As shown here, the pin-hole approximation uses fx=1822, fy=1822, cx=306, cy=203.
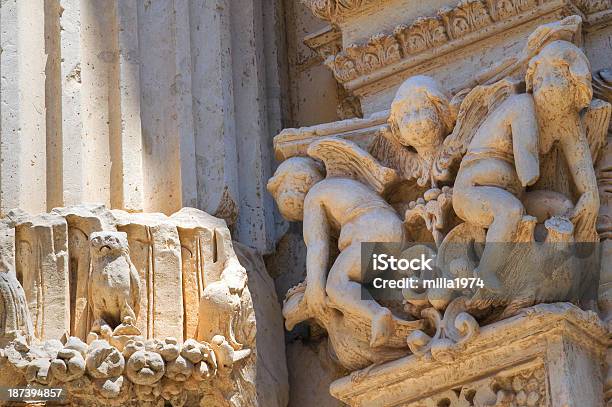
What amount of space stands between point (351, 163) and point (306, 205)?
20cm

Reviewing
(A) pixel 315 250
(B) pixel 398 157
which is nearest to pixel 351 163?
(B) pixel 398 157

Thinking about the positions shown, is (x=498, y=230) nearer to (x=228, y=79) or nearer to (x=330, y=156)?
(x=330, y=156)

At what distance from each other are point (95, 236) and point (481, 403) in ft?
4.29

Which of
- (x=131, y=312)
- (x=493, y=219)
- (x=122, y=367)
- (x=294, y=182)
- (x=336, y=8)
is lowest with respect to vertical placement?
(x=122, y=367)

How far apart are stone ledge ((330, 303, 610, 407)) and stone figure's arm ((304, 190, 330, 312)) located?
0.29m

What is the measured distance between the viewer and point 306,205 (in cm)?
580

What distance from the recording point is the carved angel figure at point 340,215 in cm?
554

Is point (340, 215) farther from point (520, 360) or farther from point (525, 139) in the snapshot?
point (520, 360)

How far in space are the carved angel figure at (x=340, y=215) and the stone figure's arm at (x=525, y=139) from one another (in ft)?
1.55

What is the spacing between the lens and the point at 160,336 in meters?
5.68

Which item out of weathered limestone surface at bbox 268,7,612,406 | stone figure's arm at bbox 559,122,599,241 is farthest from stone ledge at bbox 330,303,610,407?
stone figure's arm at bbox 559,122,599,241

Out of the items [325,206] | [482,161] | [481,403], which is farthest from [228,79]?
[481,403]

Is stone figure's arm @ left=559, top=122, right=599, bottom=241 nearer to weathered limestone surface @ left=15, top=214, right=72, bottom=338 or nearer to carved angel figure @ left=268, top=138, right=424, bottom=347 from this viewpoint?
carved angel figure @ left=268, top=138, right=424, bottom=347

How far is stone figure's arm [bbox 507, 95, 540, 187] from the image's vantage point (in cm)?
534
